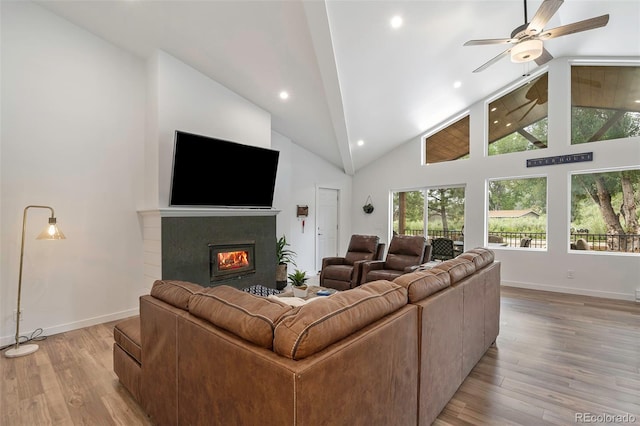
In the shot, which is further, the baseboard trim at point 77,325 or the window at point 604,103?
the window at point 604,103

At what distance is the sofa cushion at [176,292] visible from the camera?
164 centimetres

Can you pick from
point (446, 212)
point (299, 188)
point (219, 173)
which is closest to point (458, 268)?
point (219, 173)

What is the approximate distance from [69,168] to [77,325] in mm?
1834

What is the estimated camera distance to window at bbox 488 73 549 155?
5430 millimetres

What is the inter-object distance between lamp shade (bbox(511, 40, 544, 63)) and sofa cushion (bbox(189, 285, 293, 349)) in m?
3.44

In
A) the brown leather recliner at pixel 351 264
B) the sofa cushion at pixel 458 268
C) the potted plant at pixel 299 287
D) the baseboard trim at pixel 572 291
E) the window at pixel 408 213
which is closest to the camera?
the sofa cushion at pixel 458 268

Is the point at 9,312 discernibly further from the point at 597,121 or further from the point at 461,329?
the point at 597,121

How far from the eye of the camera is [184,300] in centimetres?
163

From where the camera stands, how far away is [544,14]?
104 inches

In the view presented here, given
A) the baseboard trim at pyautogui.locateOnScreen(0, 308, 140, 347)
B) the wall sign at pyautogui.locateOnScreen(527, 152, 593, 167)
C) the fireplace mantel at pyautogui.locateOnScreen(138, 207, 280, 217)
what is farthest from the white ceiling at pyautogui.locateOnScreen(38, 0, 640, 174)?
the baseboard trim at pyautogui.locateOnScreen(0, 308, 140, 347)

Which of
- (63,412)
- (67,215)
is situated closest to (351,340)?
(63,412)

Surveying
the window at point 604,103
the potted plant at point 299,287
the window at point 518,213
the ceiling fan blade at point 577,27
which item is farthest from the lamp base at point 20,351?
the window at point 604,103

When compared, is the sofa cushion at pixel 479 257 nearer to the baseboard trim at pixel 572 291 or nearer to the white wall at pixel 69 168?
the baseboard trim at pixel 572 291

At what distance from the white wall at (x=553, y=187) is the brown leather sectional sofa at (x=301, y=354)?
13.5 ft
